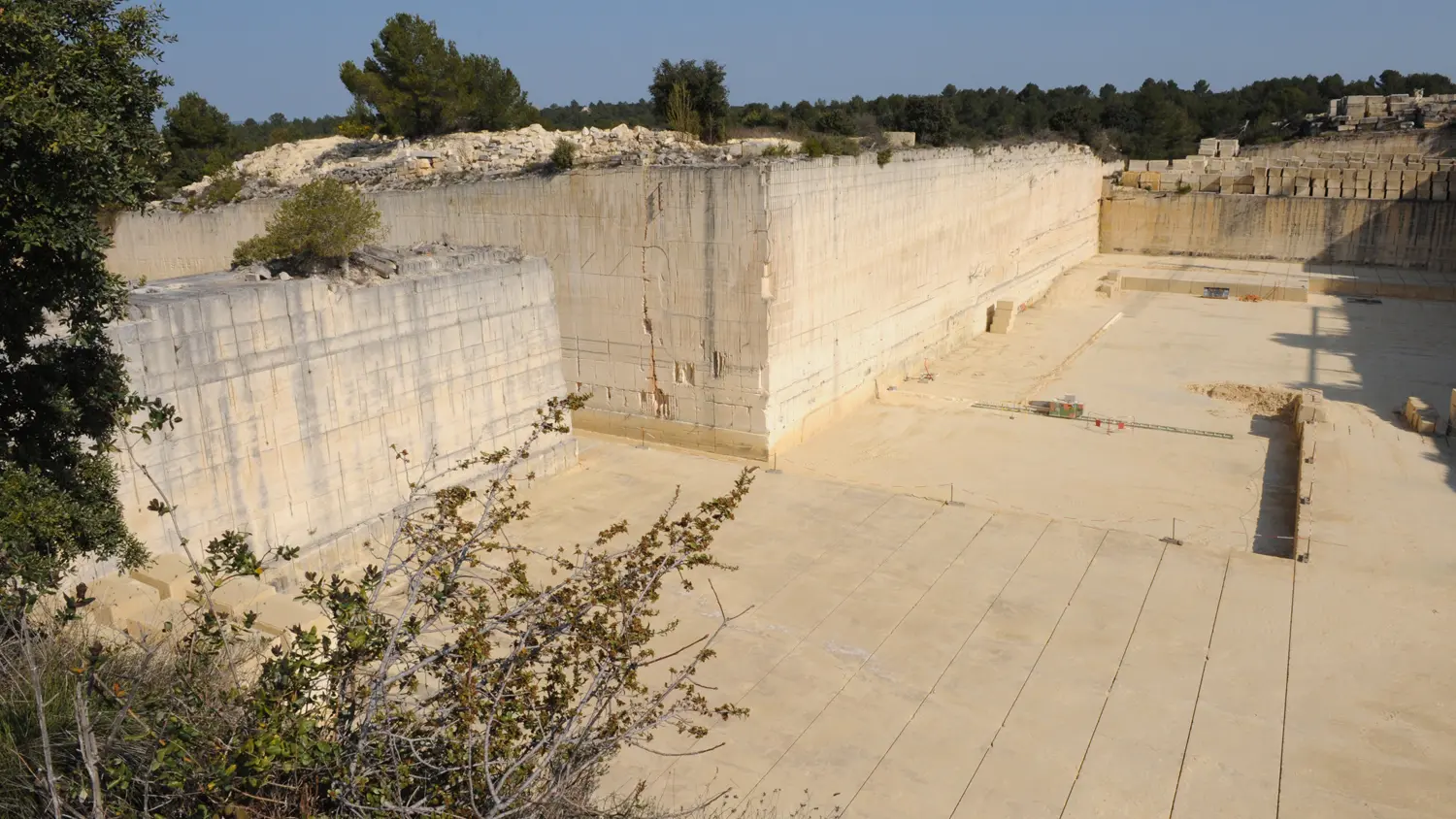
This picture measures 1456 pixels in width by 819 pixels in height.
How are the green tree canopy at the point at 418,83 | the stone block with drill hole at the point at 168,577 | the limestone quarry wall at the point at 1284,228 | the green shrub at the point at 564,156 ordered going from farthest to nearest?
the limestone quarry wall at the point at 1284,228, the green tree canopy at the point at 418,83, the green shrub at the point at 564,156, the stone block with drill hole at the point at 168,577

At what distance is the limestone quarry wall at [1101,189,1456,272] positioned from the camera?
90.4ft

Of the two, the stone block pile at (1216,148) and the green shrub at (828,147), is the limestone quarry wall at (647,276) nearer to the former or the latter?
the green shrub at (828,147)

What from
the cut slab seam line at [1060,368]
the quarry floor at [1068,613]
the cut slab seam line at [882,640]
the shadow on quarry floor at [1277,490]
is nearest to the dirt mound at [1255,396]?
the shadow on quarry floor at [1277,490]

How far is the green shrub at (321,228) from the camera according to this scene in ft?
31.0

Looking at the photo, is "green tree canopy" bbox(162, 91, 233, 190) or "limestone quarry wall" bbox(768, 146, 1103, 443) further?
"green tree canopy" bbox(162, 91, 233, 190)

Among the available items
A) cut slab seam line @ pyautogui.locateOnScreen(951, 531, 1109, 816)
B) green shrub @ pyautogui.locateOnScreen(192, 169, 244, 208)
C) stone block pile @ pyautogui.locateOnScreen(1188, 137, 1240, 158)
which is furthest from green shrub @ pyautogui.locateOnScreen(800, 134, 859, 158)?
stone block pile @ pyautogui.locateOnScreen(1188, 137, 1240, 158)

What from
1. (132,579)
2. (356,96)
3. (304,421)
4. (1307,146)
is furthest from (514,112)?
(1307,146)

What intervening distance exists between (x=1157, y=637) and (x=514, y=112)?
1670 centimetres

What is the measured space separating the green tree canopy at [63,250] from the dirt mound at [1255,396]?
1470cm

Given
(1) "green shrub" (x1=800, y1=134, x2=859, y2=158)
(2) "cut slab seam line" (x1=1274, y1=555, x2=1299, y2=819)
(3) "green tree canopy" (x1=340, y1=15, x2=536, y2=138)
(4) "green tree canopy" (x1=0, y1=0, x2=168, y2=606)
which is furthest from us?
(3) "green tree canopy" (x1=340, y1=15, x2=536, y2=138)

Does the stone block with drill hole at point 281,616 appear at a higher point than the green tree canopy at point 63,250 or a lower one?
lower

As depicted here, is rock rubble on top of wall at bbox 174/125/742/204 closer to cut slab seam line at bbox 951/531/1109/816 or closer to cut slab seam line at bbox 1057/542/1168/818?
cut slab seam line at bbox 951/531/1109/816

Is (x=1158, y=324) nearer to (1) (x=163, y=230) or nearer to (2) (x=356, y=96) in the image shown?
(2) (x=356, y=96)

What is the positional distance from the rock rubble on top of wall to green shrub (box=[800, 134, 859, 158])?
1008 millimetres
